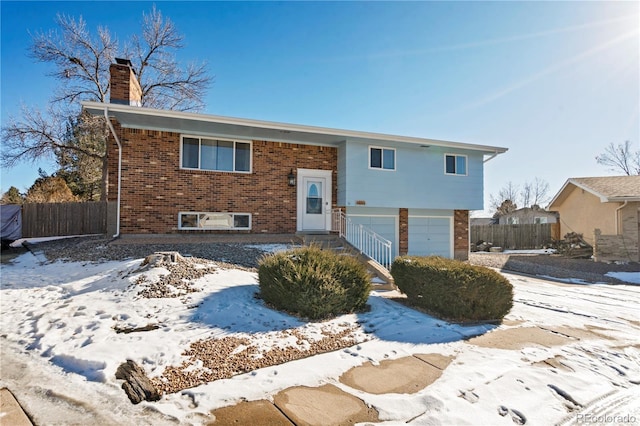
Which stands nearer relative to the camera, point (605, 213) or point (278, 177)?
point (278, 177)

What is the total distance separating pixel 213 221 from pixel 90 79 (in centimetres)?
1364

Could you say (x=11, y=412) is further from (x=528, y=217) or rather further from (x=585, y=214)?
(x=528, y=217)

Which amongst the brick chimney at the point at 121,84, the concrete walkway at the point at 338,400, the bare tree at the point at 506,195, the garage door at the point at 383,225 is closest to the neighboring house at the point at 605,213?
the garage door at the point at 383,225

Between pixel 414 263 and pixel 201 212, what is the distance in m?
7.39

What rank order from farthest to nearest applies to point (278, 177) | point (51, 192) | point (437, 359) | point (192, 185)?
point (51, 192), point (278, 177), point (192, 185), point (437, 359)

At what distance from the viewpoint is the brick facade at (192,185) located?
10211mm

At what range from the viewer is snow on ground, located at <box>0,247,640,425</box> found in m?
2.76

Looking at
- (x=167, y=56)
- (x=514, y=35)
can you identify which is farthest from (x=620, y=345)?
(x=167, y=56)

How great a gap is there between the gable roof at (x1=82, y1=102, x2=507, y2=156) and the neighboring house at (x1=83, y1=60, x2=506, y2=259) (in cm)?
3

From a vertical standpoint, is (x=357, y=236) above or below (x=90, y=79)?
below

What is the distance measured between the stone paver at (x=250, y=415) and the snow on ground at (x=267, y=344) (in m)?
0.12

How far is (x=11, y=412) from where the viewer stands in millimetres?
2611

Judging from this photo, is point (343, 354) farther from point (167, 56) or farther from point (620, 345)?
point (167, 56)

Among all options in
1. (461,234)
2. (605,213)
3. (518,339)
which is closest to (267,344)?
(518,339)
